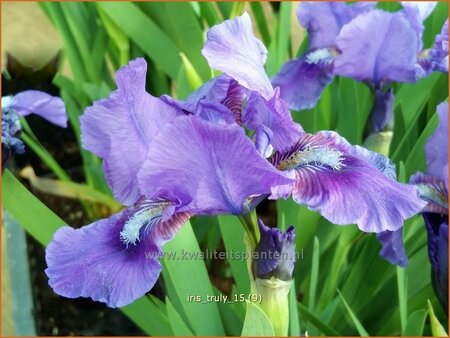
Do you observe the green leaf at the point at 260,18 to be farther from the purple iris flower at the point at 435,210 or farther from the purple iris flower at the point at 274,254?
the purple iris flower at the point at 274,254

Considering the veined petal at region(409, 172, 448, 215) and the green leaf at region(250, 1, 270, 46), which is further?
the green leaf at region(250, 1, 270, 46)

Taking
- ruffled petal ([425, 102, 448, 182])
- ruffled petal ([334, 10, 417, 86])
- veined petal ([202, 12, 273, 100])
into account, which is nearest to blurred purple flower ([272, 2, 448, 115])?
ruffled petal ([334, 10, 417, 86])

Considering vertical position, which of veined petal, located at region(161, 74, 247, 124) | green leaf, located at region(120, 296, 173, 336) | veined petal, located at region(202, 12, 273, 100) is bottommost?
green leaf, located at region(120, 296, 173, 336)

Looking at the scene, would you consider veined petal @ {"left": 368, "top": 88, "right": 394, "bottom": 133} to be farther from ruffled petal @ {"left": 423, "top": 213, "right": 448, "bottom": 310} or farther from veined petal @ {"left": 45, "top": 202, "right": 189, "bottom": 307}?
veined petal @ {"left": 45, "top": 202, "right": 189, "bottom": 307}

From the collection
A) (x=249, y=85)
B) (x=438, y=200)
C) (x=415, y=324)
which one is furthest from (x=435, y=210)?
(x=249, y=85)

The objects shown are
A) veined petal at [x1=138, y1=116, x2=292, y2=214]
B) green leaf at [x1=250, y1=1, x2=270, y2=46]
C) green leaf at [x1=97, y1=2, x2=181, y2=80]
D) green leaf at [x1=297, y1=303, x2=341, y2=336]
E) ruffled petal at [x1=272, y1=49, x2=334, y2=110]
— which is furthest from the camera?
green leaf at [x1=250, y1=1, x2=270, y2=46]

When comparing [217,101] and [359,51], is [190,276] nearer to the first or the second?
[217,101]

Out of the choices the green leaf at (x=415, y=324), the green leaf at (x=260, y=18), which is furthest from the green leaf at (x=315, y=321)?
the green leaf at (x=260, y=18)
